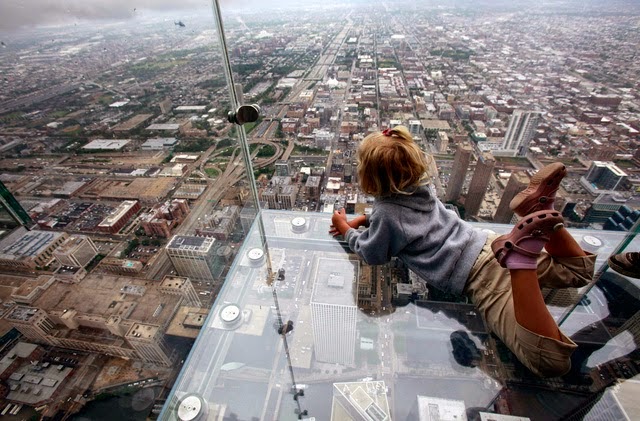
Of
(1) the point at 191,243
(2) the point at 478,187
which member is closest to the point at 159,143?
(1) the point at 191,243

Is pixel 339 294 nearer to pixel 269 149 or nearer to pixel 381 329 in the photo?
pixel 381 329

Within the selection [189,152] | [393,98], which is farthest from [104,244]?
[393,98]

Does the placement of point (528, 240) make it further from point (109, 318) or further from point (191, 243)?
point (191, 243)

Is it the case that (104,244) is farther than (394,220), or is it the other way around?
(104,244)

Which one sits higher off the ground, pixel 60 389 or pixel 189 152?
pixel 189 152

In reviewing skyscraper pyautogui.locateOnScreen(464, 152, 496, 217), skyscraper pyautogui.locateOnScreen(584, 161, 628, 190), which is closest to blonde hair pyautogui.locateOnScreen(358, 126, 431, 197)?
skyscraper pyautogui.locateOnScreen(464, 152, 496, 217)

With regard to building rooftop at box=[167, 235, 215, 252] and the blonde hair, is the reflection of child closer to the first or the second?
the blonde hair

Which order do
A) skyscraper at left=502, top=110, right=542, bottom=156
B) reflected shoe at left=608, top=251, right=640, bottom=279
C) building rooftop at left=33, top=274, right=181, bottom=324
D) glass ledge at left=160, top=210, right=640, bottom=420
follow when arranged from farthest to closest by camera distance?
skyscraper at left=502, top=110, right=542, bottom=156, building rooftop at left=33, top=274, right=181, bottom=324, reflected shoe at left=608, top=251, right=640, bottom=279, glass ledge at left=160, top=210, right=640, bottom=420
